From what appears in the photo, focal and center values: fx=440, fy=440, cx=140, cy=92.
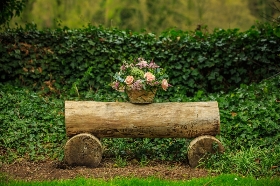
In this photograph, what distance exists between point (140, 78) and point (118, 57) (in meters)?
4.02

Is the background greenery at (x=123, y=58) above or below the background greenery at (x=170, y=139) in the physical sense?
above

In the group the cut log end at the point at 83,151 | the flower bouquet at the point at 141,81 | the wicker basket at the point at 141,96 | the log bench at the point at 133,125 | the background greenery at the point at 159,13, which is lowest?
the cut log end at the point at 83,151

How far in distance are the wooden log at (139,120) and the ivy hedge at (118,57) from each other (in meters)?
3.75

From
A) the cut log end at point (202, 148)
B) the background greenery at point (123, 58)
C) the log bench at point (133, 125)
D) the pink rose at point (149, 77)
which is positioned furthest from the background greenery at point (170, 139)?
the pink rose at point (149, 77)

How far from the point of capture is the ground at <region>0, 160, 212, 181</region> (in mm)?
5480

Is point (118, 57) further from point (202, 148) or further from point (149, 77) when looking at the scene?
point (202, 148)

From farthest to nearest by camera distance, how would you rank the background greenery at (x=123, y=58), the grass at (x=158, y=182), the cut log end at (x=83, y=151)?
the background greenery at (x=123, y=58)
the cut log end at (x=83, y=151)
the grass at (x=158, y=182)

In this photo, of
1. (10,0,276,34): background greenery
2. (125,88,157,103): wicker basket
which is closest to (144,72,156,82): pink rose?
(125,88,157,103): wicker basket

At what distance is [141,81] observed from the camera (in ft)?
19.3

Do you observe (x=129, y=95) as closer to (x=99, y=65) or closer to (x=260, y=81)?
(x=99, y=65)

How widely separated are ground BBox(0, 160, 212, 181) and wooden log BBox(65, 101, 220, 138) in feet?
1.42

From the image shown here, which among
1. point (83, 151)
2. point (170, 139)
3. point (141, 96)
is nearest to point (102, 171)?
point (83, 151)

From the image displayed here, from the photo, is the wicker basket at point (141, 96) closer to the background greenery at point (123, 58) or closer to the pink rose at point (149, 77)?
the pink rose at point (149, 77)

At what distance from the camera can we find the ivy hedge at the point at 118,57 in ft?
32.2
